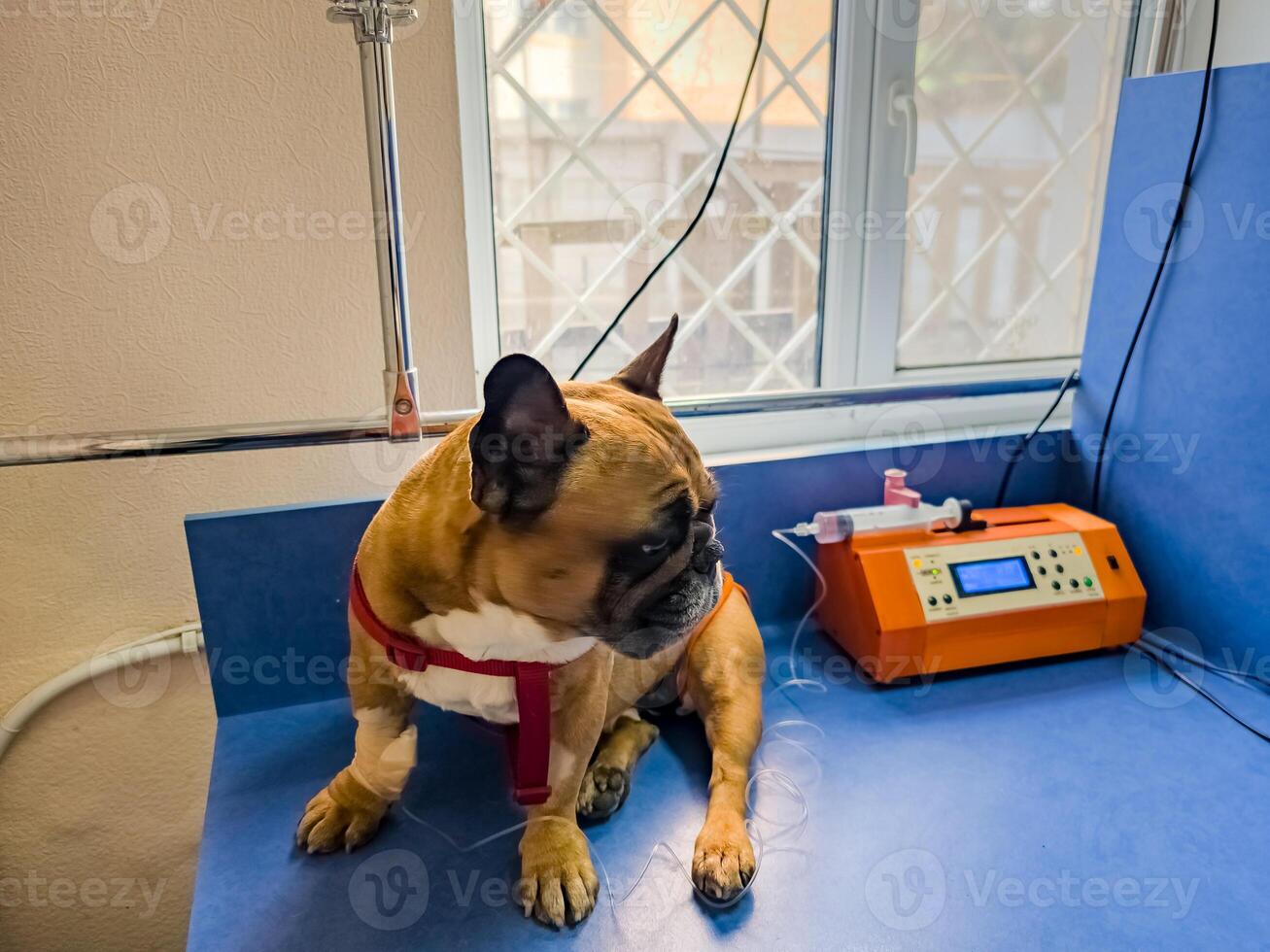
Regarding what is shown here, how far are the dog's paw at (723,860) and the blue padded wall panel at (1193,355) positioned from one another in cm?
72

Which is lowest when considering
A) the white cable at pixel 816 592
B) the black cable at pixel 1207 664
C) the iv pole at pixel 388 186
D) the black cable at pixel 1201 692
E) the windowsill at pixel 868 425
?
the black cable at pixel 1201 692

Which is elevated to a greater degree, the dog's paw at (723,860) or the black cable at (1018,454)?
the black cable at (1018,454)

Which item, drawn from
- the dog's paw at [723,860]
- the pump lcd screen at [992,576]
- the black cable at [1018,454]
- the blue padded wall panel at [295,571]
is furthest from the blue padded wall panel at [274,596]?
the black cable at [1018,454]

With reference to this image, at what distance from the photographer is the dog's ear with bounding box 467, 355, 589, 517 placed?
24.7 inches

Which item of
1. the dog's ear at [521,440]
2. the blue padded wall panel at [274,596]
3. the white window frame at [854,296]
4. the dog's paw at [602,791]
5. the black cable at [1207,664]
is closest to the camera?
the dog's ear at [521,440]

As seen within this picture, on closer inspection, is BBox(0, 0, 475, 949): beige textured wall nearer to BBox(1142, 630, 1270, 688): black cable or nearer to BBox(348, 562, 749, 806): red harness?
BBox(348, 562, 749, 806): red harness

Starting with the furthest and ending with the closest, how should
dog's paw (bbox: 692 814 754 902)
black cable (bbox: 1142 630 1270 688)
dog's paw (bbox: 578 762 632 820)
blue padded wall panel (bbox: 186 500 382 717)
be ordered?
black cable (bbox: 1142 630 1270 688) < blue padded wall panel (bbox: 186 500 382 717) < dog's paw (bbox: 578 762 632 820) < dog's paw (bbox: 692 814 754 902)

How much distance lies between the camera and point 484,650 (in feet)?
2.53

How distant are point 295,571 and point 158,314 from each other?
1.04ft

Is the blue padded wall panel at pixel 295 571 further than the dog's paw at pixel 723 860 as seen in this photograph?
Yes

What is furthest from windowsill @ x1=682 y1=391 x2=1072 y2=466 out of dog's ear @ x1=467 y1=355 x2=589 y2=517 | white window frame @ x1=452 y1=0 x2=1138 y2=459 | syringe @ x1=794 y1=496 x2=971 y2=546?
dog's ear @ x1=467 y1=355 x2=589 y2=517

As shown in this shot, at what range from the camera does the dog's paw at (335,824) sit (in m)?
0.80

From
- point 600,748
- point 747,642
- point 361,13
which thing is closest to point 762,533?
point 747,642

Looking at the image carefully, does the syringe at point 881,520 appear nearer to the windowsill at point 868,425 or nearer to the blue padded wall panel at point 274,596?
the windowsill at point 868,425
